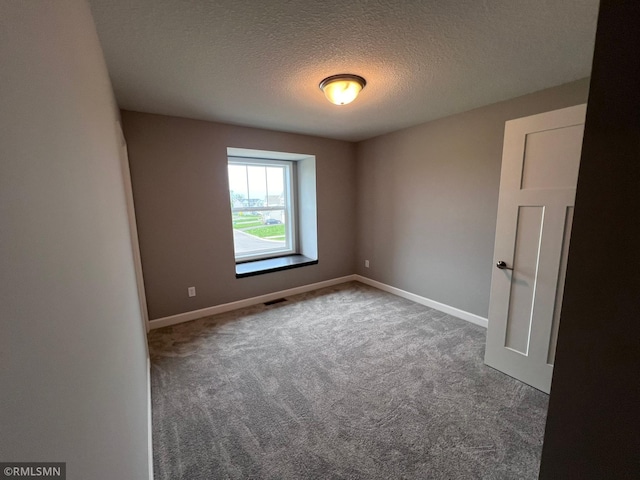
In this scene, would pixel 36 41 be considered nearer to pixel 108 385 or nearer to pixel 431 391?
pixel 108 385

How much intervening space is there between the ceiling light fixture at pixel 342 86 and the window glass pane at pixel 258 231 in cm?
232

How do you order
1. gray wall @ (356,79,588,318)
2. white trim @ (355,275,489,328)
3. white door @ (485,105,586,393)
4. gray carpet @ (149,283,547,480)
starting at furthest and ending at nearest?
white trim @ (355,275,489,328) → gray wall @ (356,79,588,318) → white door @ (485,105,586,393) → gray carpet @ (149,283,547,480)

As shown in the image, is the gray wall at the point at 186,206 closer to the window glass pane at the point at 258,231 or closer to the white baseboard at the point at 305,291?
the white baseboard at the point at 305,291

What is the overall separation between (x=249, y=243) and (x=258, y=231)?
0.78 feet

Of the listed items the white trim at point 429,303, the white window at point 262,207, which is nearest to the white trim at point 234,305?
the white trim at point 429,303

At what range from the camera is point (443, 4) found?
4.27 feet

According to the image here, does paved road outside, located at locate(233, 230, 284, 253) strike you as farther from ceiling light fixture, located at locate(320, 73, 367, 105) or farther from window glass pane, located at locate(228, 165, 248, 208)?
ceiling light fixture, located at locate(320, 73, 367, 105)

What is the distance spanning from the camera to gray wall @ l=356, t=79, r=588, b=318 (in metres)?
2.69

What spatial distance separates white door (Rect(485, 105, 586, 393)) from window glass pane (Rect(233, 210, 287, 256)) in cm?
307

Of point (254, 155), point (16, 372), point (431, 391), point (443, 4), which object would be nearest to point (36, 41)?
point (16, 372)

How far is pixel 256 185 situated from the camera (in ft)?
13.3

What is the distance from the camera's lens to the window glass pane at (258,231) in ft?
13.0

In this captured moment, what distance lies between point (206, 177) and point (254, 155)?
930 millimetres

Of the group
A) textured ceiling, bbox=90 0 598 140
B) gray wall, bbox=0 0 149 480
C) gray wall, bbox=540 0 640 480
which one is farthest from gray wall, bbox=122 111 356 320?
gray wall, bbox=540 0 640 480
